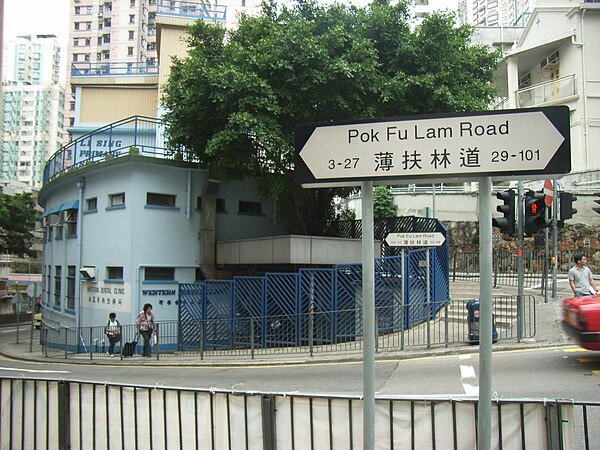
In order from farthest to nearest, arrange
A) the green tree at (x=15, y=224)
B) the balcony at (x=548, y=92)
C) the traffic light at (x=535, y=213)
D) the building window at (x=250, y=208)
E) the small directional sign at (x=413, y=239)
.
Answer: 1. the green tree at (x=15, y=224)
2. the balcony at (x=548, y=92)
3. the building window at (x=250, y=208)
4. the small directional sign at (x=413, y=239)
5. the traffic light at (x=535, y=213)

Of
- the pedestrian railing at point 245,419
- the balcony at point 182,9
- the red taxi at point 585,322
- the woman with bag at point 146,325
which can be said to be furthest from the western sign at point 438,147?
the balcony at point 182,9

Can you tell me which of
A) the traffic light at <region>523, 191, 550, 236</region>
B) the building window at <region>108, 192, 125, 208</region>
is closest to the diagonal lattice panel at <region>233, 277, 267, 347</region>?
the building window at <region>108, 192, 125, 208</region>

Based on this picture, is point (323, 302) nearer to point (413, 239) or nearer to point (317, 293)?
point (317, 293)

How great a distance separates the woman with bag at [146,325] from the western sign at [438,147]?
14.2 metres

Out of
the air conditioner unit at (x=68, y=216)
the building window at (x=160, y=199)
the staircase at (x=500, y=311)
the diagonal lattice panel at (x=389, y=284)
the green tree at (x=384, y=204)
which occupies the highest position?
the green tree at (x=384, y=204)

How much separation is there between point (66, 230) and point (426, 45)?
16352 mm

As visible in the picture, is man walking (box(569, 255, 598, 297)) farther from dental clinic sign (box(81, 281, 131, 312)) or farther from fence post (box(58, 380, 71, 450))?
dental clinic sign (box(81, 281, 131, 312))

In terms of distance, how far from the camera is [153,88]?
1265 inches

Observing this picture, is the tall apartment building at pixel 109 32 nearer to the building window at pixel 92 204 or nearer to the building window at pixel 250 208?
the building window at pixel 92 204

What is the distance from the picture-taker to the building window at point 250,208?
20984mm

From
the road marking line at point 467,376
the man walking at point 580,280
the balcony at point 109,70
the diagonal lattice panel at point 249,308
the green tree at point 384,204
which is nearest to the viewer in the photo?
the road marking line at point 467,376

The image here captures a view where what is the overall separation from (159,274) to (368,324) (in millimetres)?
16453

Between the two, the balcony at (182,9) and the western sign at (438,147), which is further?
the balcony at (182,9)

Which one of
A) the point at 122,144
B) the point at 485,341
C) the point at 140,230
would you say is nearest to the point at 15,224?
the point at 122,144
